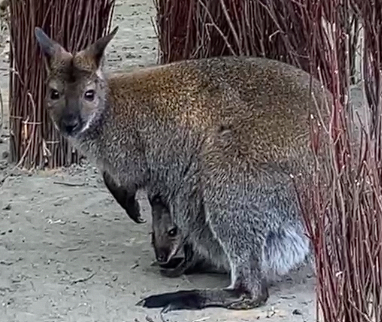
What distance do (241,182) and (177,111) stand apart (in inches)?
19.9

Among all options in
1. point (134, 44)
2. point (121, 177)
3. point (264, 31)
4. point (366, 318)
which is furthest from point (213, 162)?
point (134, 44)

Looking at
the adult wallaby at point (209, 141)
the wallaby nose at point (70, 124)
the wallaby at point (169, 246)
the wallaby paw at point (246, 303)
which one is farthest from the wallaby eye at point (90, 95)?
the wallaby paw at point (246, 303)

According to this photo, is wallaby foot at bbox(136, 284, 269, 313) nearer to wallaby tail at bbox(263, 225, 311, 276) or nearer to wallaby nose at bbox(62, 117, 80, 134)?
wallaby tail at bbox(263, 225, 311, 276)

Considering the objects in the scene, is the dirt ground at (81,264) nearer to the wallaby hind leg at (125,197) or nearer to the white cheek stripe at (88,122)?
the wallaby hind leg at (125,197)

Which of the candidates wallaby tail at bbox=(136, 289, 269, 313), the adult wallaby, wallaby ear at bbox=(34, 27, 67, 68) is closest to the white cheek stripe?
the adult wallaby

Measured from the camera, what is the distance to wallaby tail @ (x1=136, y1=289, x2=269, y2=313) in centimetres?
473

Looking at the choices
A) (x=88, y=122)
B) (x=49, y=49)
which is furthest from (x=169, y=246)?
(x=49, y=49)

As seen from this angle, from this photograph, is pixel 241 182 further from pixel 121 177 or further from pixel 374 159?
pixel 374 159

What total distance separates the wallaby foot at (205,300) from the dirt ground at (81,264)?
33mm

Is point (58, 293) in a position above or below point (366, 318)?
below

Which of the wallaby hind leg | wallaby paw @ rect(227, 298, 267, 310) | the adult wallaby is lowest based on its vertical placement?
wallaby paw @ rect(227, 298, 267, 310)

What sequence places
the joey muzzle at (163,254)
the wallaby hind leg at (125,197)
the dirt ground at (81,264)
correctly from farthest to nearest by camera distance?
the wallaby hind leg at (125,197) < the joey muzzle at (163,254) < the dirt ground at (81,264)

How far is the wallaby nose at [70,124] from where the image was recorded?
Result: 5129mm

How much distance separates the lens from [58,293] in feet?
16.0
